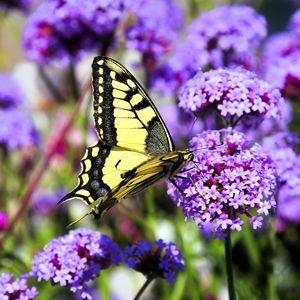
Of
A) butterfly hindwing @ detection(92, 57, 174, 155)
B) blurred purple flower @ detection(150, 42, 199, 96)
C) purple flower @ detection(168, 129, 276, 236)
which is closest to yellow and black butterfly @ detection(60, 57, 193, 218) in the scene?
A: butterfly hindwing @ detection(92, 57, 174, 155)

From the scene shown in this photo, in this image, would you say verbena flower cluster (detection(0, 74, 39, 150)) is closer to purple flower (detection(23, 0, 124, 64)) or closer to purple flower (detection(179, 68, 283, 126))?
purple flower (detection(23, 0, 124, 64))

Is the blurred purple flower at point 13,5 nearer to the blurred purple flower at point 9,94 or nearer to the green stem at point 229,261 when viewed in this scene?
the blurred purple flower at point 9,94

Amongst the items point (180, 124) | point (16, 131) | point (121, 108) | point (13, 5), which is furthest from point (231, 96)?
point (13, 5)

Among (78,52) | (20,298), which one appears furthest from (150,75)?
(20,298)

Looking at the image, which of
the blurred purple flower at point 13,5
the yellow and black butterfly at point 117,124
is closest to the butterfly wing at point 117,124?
the yellow and black butterfly at point 117,124

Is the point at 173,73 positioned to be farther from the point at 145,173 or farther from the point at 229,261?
the point at 229,261
